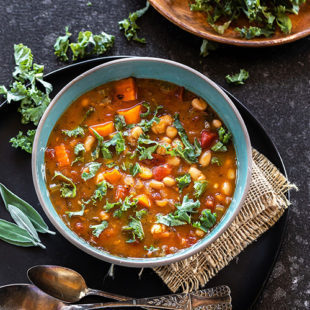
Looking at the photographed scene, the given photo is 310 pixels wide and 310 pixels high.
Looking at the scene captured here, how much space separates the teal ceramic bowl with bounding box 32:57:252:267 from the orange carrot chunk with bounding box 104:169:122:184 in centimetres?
45

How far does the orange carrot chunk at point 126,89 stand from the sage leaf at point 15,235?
49.5 inches

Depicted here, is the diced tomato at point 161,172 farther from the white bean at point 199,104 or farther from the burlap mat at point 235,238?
the burlap mat at point 235,238

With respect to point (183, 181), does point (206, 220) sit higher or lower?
lower

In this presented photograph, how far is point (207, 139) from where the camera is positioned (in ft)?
12.1

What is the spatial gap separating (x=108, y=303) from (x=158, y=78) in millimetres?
1726

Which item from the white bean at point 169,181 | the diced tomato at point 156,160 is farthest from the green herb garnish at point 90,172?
the white bean at point 169,181

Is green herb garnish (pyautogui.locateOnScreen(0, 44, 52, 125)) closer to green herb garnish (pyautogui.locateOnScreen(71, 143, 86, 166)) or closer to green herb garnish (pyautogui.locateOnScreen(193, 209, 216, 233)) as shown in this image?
green herb garnish (pyautogui.locateOnScreen(71, 143, 86, 166))

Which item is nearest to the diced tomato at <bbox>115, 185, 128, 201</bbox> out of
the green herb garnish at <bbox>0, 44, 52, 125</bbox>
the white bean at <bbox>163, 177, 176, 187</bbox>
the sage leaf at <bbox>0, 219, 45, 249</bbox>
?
the white bean at <bbox>163, 177, 176, 187</bbox>

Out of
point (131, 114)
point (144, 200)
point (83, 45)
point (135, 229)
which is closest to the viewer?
point (135, 229)

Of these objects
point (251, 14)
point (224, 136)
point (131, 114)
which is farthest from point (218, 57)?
point (131, 114)

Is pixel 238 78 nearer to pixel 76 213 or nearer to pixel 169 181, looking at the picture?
pixel 169 181

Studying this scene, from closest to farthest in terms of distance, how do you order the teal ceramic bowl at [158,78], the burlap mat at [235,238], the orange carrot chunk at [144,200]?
1. the teal ceramic bowl at [158,78]
2. the orange carrot chunk at [144,200]
3. the burlap mat at [235,238]

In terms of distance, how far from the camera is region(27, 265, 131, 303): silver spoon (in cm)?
368

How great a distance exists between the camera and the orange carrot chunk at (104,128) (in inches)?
146
